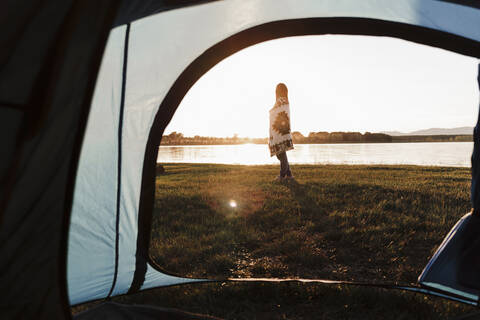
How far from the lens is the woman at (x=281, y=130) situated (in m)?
5.77

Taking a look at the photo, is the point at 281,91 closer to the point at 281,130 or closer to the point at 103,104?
the point at 281,130

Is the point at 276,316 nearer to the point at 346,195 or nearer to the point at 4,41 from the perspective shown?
the point at 4,41

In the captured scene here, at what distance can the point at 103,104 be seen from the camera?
4.54 ft

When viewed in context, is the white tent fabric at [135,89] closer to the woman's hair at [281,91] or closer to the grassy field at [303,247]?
the grassy field at [303,247]

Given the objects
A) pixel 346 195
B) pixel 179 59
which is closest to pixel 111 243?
pixel 179 59

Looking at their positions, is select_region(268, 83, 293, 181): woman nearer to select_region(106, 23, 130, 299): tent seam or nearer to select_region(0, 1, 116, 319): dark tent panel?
select_region(106, 23, 130, 299): tent seam

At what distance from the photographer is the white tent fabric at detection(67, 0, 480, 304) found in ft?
4.61

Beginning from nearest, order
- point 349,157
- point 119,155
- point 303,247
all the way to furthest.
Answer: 1. point 119,155
2. point 303,247
3. point 349,157

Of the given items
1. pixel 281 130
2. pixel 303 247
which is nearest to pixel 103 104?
pixel 303 247

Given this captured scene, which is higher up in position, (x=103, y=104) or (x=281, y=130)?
(x=281, y=130)

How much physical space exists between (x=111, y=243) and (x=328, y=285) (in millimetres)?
1322

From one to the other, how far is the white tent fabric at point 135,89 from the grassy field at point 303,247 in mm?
425

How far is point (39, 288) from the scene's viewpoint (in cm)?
81

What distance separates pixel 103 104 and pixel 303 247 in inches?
75.7
